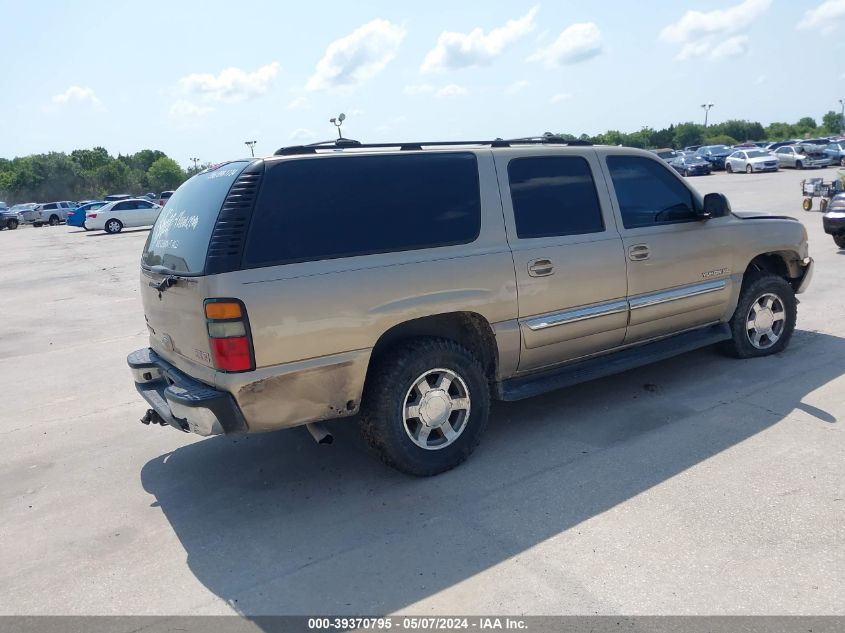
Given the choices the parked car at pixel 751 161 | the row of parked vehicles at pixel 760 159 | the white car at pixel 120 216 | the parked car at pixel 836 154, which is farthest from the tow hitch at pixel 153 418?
the parked car at pixel 836 154

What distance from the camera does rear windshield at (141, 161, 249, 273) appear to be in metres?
3.82

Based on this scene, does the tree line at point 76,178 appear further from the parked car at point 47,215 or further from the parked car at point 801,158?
the parked car at point 801,158

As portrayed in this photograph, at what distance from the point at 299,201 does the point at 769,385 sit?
394 centimetres

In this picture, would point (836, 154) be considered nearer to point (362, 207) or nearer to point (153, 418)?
point (362, 207)

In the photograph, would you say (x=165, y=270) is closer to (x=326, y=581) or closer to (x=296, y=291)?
(x=296, y=291)

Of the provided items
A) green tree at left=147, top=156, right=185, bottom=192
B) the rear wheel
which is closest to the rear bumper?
the rear wheel

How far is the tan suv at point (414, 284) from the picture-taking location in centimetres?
368

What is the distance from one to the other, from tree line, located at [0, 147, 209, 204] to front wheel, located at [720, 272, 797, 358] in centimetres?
8007

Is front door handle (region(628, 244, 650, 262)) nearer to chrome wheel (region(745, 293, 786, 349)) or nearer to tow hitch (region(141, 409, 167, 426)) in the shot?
chrome wheel (region(745, 293, 786, 349))

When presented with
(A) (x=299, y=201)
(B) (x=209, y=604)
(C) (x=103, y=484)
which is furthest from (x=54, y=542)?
(A) (x=299, y=201)

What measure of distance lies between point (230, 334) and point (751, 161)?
4193 cm

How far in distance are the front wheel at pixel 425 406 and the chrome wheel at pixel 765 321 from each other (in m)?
2.93

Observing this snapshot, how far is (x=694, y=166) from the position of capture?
4244cm

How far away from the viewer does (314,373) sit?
379 centimetres
